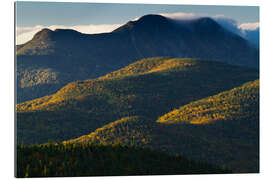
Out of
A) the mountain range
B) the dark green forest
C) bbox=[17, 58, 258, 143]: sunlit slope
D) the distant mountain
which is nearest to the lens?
the dark green forest

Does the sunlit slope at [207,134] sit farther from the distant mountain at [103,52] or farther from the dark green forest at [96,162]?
the distant mountain at [103,52]

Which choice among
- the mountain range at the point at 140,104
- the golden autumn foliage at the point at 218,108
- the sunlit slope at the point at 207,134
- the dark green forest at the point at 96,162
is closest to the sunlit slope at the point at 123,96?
the mountain range at the point at 140,104

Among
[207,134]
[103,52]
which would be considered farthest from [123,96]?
[207,134]

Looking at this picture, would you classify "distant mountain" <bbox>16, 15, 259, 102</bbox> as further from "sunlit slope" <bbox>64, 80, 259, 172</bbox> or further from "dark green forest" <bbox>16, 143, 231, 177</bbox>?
"dark green forest" <bbox>16, 143, 231, 177</bbox>

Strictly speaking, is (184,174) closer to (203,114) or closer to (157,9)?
(157,9)

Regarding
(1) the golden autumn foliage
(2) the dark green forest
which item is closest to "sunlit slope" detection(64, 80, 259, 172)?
(1) the golden autumn foliage

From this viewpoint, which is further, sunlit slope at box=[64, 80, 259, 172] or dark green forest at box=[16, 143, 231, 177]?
sunlit slope at box=[64, 80, 259, 172]

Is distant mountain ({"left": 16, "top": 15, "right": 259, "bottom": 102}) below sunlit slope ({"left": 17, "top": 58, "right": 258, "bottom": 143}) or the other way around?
the other way around

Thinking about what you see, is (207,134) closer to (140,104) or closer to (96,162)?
(96,162)
